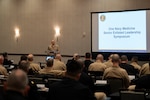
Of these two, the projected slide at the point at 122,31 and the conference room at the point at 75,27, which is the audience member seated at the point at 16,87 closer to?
the conference room at the point at 75,27

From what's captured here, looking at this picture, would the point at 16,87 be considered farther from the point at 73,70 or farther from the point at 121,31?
the point at 121,31

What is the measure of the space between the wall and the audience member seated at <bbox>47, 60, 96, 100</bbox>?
996 cm

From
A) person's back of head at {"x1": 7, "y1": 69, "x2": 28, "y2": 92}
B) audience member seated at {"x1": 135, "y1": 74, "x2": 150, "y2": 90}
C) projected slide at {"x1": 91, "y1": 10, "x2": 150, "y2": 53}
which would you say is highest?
projected slide at {"x1": 91, "y1": 10, "x2": 150, "y2": 53}

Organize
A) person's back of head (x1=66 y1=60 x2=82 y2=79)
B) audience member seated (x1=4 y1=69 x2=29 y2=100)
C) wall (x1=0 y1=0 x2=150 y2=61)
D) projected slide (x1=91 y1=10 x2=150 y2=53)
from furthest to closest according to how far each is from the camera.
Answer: wall (x1=0 y1=0 x2=150 y2=61)
projected slide (x1=91 y1=10 x2=150 y2=53)
person's back of head (x1=66 y1=60 x2=82 y2=79)
audience member seated (x1=4 y1=69 x2=29 y2=100)

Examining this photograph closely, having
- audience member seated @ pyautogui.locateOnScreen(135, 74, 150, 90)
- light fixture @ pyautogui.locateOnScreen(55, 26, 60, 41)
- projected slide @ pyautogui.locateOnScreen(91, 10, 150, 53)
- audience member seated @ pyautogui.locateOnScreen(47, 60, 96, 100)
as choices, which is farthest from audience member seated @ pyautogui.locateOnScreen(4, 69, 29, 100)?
light fixture @ pyautogui.locateOnScreen(55, 26, 60, 41)

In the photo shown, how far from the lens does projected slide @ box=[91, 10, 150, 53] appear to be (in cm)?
1204

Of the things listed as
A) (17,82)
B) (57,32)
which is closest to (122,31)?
(57,32)

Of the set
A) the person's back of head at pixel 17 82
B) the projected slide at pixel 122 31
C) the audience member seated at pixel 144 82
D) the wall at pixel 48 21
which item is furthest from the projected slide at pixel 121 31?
the person's back of head at pixel 17 82

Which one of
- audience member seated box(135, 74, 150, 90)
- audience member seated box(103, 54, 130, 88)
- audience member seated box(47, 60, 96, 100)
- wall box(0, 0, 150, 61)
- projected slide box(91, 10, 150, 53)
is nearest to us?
audience member seated box(47, 60, 96, 100)

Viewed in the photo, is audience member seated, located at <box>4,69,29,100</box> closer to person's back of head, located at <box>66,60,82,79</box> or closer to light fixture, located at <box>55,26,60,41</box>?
person's back of head, located at <box>66,60,82,79</box>

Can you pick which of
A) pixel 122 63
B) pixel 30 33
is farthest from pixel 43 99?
pixel 30 33

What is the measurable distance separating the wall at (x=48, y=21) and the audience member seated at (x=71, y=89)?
32.7ft

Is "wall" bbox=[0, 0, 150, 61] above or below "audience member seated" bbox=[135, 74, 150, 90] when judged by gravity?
above

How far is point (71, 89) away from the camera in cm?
321
